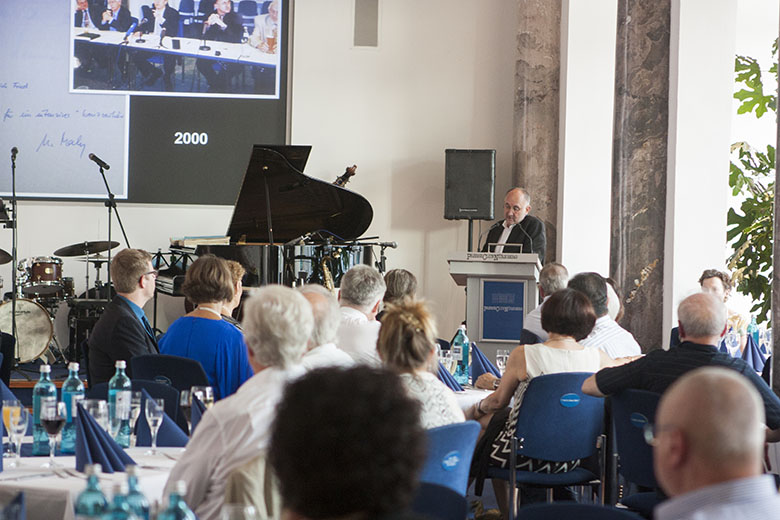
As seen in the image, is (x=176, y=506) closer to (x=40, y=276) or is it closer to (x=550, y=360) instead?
(x=550, y=360)

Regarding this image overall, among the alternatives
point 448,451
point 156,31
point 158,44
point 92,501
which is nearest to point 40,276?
point 158,44

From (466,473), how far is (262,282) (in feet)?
18.6

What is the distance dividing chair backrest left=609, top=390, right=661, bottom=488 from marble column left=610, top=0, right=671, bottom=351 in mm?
3644

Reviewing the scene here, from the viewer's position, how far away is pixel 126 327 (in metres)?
4.58

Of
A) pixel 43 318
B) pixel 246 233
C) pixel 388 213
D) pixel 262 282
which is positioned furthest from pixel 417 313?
pixel 388 213

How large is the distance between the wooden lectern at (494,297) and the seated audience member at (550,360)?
2755mm

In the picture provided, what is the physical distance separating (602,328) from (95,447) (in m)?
2.97

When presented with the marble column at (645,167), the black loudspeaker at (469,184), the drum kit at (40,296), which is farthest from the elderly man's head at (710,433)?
the black loudspeaker at (469,184)

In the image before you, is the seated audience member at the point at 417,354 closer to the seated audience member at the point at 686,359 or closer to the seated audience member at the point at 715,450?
the seated audience member at the point at 686,359

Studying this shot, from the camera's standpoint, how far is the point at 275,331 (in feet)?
8.71

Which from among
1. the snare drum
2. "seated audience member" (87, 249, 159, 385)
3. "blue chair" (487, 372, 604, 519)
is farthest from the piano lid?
"blue chair" (487, 372, 604, 519)

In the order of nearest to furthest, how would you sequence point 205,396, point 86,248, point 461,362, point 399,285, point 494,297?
point 205,396 → point 461,362 → point 399,285 → point 494,297 → point 86,248

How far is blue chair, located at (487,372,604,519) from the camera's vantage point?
3977 millimetres

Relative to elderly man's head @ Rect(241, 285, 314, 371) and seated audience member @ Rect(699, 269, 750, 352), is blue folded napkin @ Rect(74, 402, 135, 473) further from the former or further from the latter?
seated audience member @ Rect(699, 269, 750, 352)
